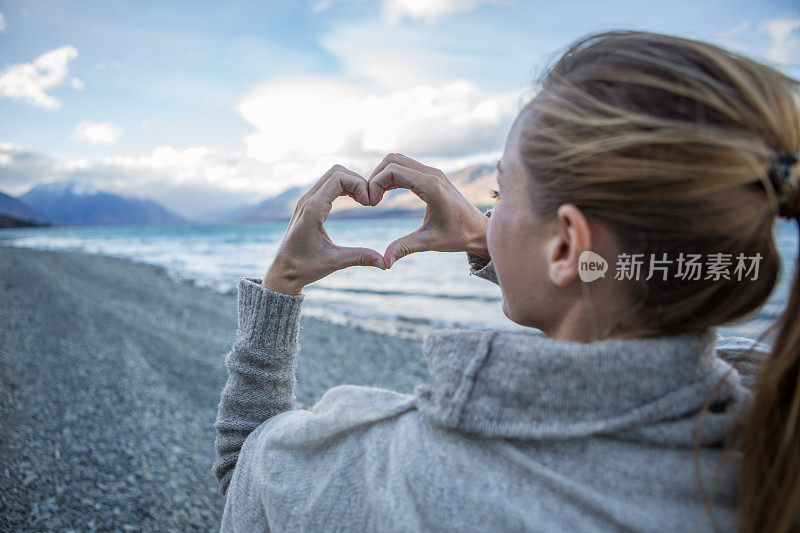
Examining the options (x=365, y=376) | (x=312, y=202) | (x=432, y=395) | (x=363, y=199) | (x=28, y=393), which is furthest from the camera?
(x=365, y=376)

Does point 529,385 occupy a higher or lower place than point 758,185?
lower

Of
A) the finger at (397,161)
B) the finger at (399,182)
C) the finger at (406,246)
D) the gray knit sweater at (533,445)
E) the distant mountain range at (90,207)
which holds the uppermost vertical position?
the distant mountain range at (90,207)

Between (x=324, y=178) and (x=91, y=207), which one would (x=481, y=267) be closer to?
(x=324, y=178)

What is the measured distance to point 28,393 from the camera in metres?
Answer: 4.44

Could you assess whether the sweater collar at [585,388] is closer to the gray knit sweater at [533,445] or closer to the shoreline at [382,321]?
the gray knit sweater at [533,445]

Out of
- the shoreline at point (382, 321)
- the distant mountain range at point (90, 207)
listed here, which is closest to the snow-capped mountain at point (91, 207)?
the distant mountain range at point (90, 207)

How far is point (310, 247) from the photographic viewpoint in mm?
1404

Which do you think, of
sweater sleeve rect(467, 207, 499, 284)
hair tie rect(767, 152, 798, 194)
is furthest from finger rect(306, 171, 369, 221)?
hair tie rect(767, 152, 798, 194)

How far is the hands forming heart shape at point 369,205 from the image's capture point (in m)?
1.39

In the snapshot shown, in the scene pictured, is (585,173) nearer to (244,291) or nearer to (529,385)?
(529,385)

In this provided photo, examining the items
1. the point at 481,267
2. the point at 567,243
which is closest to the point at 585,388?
the point at 567,243

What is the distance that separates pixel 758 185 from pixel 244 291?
1.28m

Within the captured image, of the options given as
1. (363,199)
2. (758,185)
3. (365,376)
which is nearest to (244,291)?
(363,199)

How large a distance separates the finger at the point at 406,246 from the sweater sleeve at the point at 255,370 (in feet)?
1.13
